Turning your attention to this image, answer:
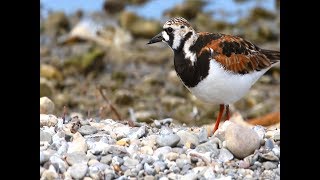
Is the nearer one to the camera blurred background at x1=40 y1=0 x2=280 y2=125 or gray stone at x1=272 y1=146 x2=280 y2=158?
gray stone at x1=272 y1=146 x2=280 y2=158

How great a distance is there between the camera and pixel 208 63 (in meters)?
5.65

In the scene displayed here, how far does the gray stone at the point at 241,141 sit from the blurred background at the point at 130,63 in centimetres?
236

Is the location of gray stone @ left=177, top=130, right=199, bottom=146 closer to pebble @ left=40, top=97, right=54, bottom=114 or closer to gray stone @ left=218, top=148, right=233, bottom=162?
gray stone @ left=218, top=148, right=233, bottom=162

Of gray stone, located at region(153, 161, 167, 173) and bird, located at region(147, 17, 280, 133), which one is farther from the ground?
bird, located at region(147, 17, 280, 133)

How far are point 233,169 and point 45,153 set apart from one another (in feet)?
4.20

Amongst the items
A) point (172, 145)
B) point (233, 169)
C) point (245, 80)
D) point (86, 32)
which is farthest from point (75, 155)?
point (86, 32)

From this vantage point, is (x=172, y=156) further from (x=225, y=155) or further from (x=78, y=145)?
(x=78, y=145)

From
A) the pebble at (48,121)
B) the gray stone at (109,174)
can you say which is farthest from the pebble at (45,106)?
the gray stone at (109,174)

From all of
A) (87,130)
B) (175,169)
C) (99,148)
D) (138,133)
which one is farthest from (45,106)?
(175,169)

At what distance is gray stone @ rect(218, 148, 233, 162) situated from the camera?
5.19m

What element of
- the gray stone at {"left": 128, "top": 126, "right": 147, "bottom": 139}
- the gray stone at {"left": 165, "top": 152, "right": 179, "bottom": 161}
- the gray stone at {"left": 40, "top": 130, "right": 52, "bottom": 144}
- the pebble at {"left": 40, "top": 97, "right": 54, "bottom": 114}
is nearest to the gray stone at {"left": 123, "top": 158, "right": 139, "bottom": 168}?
the gray stone at {"left": 165, "top": 152, "right": 179, "bottom": 161}

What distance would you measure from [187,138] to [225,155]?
35 cm
